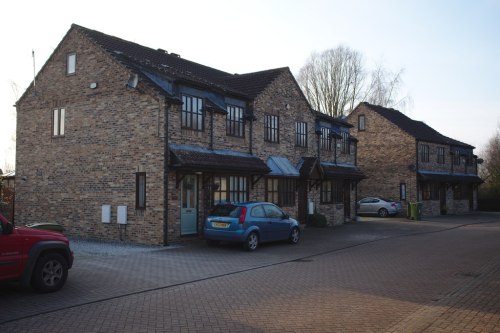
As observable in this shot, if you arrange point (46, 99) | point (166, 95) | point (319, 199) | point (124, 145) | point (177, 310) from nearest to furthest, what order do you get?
point (177, 310) < point (166, 95) < point (124, 145) < point (46, 99) < point (319, 199)

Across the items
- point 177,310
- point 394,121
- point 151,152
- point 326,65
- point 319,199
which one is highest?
point 326,65

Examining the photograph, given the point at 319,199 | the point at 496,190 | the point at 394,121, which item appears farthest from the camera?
the point at 496,190

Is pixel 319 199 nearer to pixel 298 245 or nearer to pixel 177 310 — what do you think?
pixel 298 245

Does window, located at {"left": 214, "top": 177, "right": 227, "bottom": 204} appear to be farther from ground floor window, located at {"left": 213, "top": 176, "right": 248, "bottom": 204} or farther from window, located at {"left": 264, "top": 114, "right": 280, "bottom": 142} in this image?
window, located at {"left": 264, "top": 114, "right": 280, "bottom": 142}

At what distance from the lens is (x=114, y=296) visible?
346 inches

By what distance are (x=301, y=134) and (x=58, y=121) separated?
455 inches

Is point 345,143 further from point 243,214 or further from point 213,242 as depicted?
point 243,214

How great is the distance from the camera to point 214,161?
1703cm

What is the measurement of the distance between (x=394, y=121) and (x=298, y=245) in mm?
22838

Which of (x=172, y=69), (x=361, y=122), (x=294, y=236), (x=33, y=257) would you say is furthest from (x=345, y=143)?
(x=33, y=257)

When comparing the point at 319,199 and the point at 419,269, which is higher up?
the point at 319,199

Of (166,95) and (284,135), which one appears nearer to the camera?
(166,95)

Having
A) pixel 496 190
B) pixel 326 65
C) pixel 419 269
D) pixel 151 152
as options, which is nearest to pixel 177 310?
pixel 419 269

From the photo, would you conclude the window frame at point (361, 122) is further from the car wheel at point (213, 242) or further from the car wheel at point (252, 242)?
the car wheel at point (252, 242)
